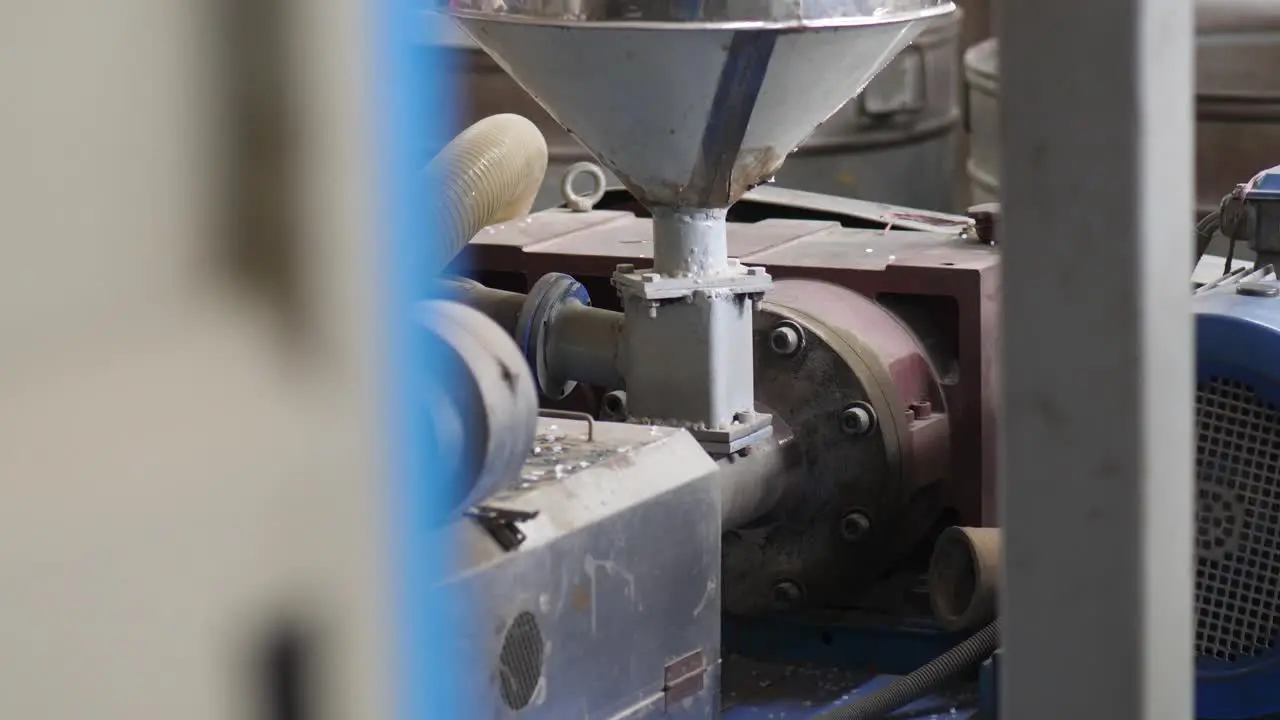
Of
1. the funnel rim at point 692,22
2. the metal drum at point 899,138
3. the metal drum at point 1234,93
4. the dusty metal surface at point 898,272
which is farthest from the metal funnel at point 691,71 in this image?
the metal drum at point 899,138

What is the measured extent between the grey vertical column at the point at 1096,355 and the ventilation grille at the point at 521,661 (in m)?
0.64

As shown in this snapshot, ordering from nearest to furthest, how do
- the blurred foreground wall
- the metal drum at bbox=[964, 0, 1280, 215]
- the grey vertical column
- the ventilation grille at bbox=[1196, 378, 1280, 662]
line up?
the blurred foreground wall, the grey vertical column, the ventilation grille at bbox=[1196, 378, 1280, 662], the metal drum at bbox=[964, 0, 1280, 215]

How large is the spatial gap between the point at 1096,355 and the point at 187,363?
0.45m

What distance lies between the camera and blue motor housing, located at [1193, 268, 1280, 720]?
5.73ft

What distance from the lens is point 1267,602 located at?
177cm

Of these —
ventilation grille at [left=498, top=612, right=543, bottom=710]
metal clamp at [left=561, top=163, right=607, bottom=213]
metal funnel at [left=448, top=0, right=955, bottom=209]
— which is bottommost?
ventilation grille at [left=498, top=612, right=543, bottom=710]

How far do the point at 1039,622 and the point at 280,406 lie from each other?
455 mm

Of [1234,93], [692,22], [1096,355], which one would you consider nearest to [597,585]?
[692,22]

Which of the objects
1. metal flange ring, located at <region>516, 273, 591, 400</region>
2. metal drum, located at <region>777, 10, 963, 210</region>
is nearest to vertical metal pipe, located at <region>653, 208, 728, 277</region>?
metal flange ring, located at <region>516, 273, 591, 400</region>

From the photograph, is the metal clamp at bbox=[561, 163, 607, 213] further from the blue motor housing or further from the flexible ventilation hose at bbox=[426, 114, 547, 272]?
the blue motor housing

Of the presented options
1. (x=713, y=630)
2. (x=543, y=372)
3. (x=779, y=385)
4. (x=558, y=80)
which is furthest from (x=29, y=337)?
(x=779, y=385)

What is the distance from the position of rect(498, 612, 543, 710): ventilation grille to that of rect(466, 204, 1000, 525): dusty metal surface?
87 cm

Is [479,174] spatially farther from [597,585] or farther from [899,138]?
[899,138]

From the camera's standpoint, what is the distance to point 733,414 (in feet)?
5.96
